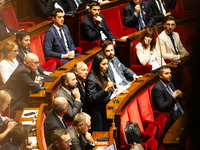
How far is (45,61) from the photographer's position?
1637 millimetres

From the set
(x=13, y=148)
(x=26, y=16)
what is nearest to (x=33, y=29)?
(x=26, y=16)

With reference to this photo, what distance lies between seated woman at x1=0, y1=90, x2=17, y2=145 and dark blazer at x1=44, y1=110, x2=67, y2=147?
0.11 metres

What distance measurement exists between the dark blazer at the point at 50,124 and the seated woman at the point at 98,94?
0.68 ft

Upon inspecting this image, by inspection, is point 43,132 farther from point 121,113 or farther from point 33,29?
point 33,29

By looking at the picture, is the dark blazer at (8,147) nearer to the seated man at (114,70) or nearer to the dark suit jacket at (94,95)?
the dark suit jacket at (94,95)

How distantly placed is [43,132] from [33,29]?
65 cm

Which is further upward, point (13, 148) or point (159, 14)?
point (159, 14)

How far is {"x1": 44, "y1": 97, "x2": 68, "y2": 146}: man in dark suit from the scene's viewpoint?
1.11 meters

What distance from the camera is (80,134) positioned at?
3.62 ft

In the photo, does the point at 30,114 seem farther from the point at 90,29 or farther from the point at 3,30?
the point at 90,29

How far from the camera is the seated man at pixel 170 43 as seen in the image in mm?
1896

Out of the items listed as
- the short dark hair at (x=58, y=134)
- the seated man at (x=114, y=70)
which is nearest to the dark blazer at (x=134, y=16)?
the seated man at (x=114, y=70)

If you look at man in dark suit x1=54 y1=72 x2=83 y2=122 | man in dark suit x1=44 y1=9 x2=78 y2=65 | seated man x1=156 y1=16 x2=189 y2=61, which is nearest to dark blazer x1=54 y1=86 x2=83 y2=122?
man in dark suit x1=54 y1=72 x2=83 y2=122

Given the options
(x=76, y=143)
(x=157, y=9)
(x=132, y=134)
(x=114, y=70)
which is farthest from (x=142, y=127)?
(x=157, y=9)
